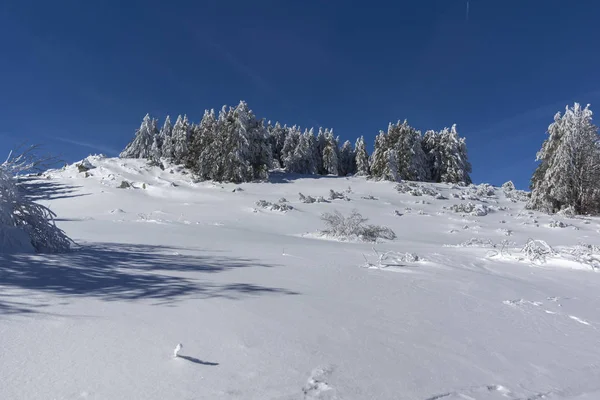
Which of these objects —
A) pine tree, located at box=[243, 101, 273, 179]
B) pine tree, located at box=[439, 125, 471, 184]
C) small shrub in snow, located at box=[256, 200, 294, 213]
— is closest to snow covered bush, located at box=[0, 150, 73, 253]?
small shrub in snow, located at box=[256, 200, 294, 213]

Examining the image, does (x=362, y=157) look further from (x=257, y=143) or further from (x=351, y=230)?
(x=351, y=230)

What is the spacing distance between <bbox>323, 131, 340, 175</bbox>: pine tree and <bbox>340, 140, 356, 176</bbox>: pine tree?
4372 millimetres

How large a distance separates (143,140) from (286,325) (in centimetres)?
5061

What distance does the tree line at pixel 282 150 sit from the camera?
32.0 metres

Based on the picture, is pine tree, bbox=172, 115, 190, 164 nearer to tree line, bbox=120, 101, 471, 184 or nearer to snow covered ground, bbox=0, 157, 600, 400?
tree line, bbox=120, 101, 471, 184

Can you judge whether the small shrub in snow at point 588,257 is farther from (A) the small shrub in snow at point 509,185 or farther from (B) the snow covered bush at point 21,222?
(A) the small shrub in snow at point 509,185

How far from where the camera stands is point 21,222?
15.8 ft

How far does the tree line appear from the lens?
3195 cm

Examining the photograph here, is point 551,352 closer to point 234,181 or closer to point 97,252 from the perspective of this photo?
point 97,252

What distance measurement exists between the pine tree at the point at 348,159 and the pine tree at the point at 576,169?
38.0 m

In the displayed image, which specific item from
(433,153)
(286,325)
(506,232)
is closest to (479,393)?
(286,325)

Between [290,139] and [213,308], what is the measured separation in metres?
51.8

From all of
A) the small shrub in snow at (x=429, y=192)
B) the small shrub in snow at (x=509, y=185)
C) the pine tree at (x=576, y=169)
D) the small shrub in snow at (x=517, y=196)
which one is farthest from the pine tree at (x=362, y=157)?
the pine tree at (x=576, y=169)

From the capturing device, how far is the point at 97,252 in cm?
503
